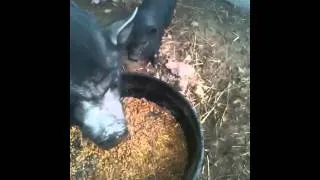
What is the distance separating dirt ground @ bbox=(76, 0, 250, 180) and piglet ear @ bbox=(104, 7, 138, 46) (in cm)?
11

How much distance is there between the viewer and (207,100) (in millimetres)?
1657

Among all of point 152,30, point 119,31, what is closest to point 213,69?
point 152,30

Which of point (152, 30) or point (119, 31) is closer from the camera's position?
point (119, 31)

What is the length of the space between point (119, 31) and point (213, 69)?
36 cm

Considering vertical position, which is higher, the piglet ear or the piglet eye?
the piglet eye

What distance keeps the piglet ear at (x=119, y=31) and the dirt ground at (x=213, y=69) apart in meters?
0.11

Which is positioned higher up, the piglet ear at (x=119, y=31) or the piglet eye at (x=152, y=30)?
the piglet eye at (x=152, y=30)

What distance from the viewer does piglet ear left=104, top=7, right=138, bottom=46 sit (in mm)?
1469

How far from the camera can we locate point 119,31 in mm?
1481

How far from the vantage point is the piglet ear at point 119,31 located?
1469mm

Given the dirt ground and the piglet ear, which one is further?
the dirt ground

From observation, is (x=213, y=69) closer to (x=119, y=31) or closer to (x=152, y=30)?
(x=152, y=30)
